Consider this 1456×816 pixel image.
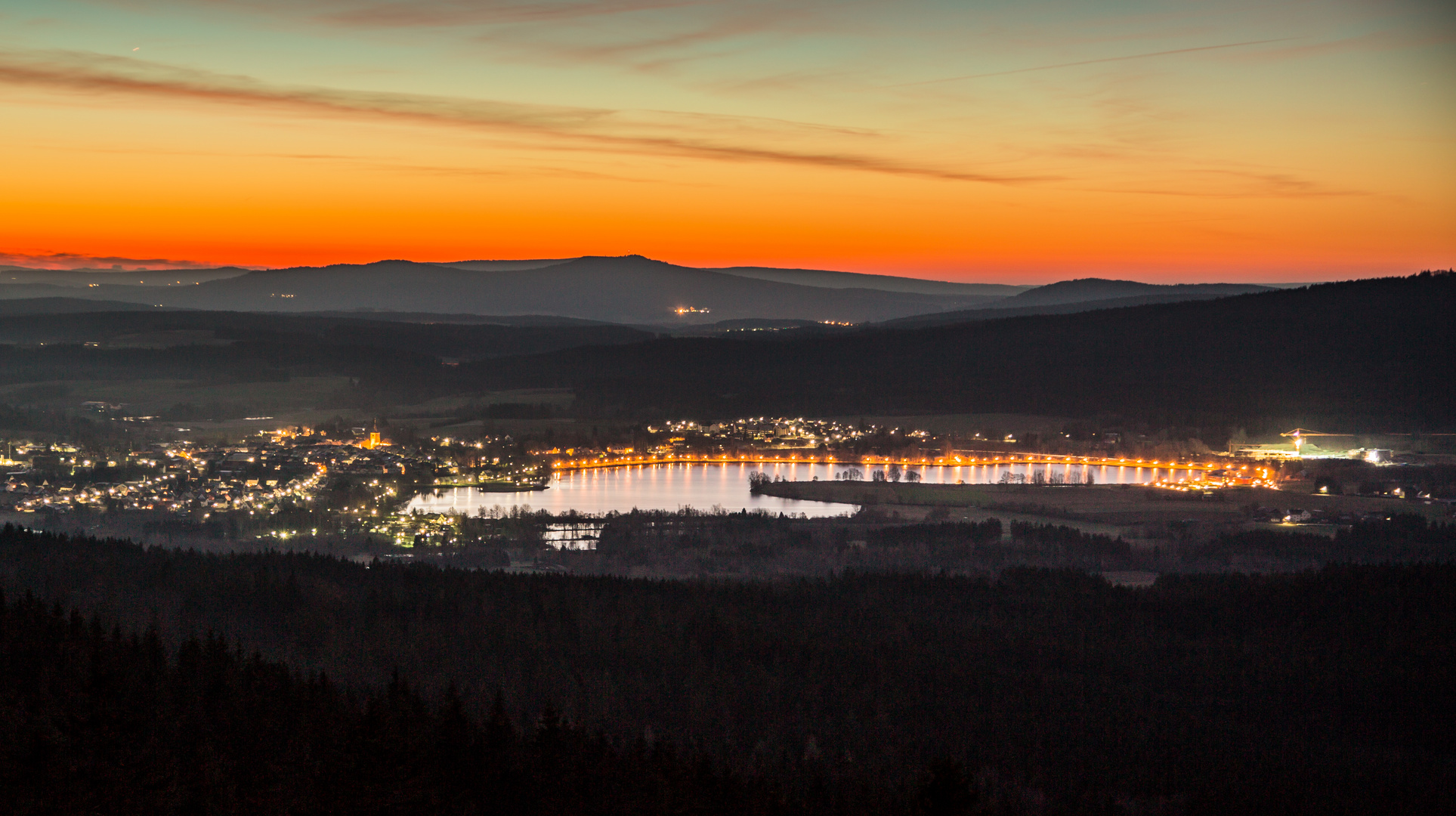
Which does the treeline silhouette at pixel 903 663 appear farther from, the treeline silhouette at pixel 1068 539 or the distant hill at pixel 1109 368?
the distant hill at pixel 1109 368

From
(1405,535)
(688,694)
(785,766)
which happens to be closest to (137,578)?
(688,694)

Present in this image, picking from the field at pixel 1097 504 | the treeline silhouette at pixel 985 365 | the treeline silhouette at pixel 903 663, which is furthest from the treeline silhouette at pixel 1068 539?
the treeline silhouette at pixel 985 365

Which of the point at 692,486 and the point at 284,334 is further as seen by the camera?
the point at 284,334

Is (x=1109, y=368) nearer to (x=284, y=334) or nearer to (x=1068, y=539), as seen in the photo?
(x=1068, y=539)

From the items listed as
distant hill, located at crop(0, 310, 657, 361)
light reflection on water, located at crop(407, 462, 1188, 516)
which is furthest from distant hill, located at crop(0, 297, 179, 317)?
light reflection on water, located at crop(407, 462, 1188, 516)

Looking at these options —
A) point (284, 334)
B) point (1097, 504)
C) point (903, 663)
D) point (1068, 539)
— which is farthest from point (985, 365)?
point (903, 663)

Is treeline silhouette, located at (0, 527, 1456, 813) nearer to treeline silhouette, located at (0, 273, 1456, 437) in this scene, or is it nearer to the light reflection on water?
the light reflection on water
